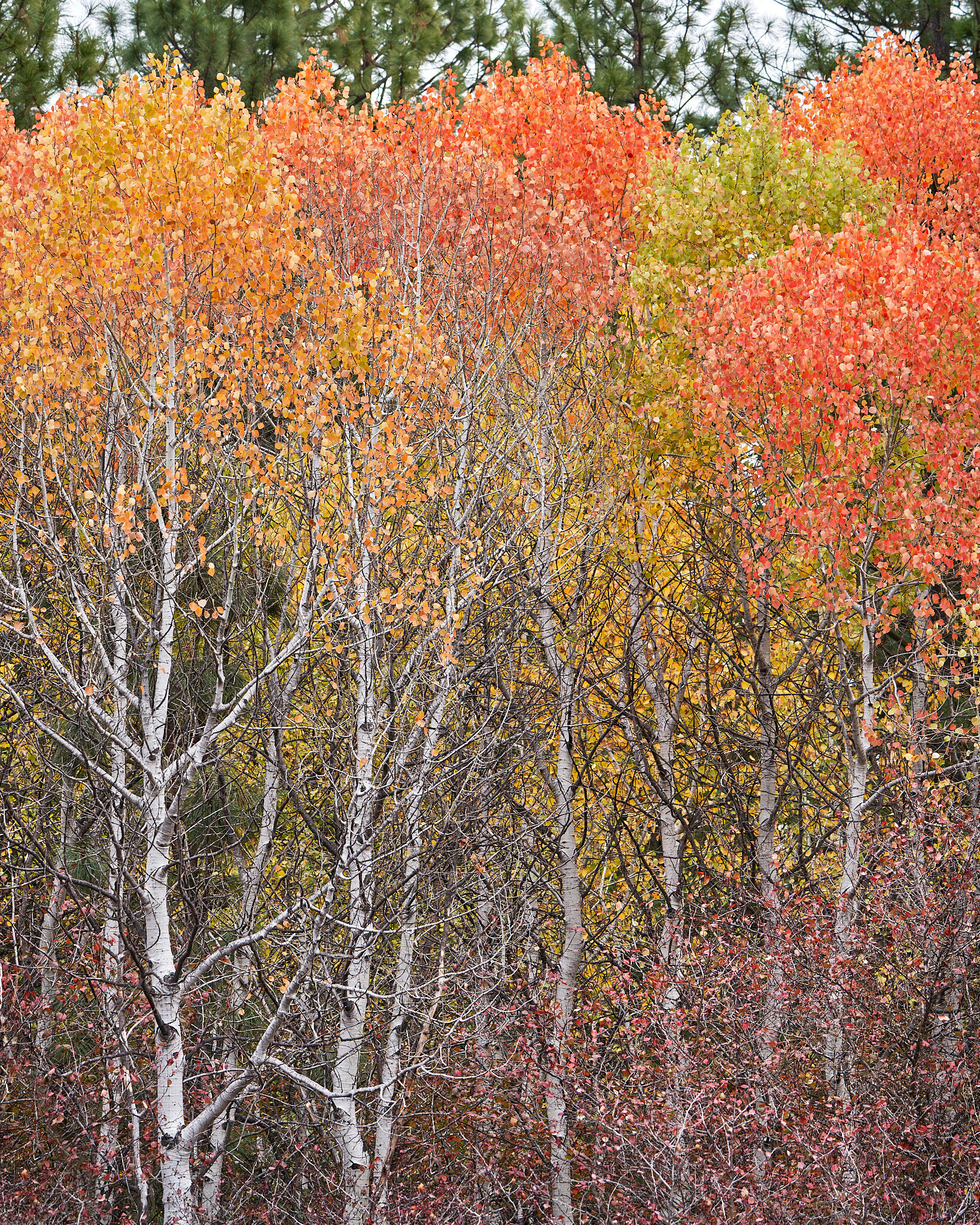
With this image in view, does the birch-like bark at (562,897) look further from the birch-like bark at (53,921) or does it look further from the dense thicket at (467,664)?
the birch-like bark at (53,921)

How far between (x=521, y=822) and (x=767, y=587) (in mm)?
4457

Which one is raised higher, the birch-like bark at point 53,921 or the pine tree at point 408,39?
the pine tree at point 408,39

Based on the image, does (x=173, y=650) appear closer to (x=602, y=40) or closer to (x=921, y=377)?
(x=921, y=377)

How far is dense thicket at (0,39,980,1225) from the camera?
1088cm

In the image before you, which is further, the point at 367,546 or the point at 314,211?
the point at 314,211

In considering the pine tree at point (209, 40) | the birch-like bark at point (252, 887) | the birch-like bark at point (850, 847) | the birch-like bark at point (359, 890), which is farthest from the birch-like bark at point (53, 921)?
the pine tree at point (209, 40)

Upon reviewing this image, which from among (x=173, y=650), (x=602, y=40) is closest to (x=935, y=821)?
(x=173, y=650)

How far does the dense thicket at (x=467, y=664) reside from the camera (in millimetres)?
10875

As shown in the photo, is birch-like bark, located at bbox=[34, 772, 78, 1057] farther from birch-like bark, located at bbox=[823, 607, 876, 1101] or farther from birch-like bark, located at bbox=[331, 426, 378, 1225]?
birch-like bark, located at bbox=[823, 607, 876, 1101]

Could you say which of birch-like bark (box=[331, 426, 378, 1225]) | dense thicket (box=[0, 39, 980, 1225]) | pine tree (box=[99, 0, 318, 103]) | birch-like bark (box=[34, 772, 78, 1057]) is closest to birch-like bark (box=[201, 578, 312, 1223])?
dense thicket (box=[0, 39, 980, 1225])

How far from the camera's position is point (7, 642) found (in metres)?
12.4

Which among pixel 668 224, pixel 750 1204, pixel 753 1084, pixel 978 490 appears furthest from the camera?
pixel 668 224

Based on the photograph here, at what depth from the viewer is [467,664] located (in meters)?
13.8

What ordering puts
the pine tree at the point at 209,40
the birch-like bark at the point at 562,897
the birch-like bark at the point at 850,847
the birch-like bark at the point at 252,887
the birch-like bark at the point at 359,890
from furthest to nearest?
the pine tree at the point at 209,40 < the birch-like bark at the point at 562,897 < the birch-like bark at the point at 850,847 < the birch-like bark at the point at 252,887 < the birch-like bark at the point at 359,890
